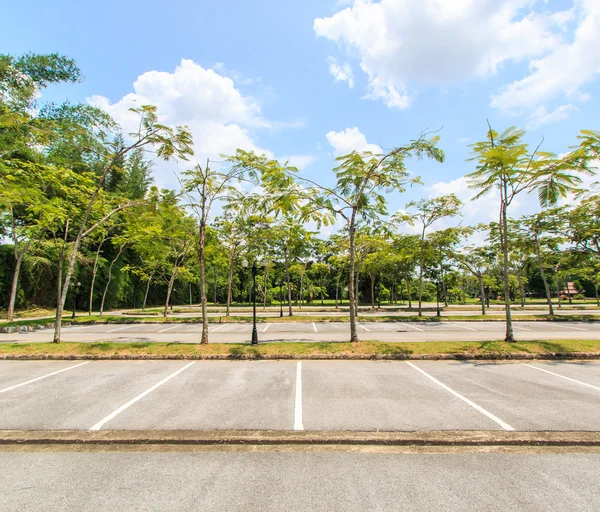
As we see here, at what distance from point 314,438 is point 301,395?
2033 millimetres

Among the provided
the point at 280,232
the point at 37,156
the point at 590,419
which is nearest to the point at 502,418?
the point at 590,419

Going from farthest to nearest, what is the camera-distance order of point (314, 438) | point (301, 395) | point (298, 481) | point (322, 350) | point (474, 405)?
point (322, 350), point (301, 395), point (474, 405), point (314, 438), point (298, 481)

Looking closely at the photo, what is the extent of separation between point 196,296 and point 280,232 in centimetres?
4118

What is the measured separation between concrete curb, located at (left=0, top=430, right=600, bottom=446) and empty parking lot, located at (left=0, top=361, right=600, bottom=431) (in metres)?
0.27

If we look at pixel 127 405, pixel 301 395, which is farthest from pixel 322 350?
pixel 127 405

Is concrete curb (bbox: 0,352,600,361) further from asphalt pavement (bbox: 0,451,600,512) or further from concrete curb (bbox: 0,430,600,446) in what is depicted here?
asphalt pavement (bbox: 0,451,600,512)

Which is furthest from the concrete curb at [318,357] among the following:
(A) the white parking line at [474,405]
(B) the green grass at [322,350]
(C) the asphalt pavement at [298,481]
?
(C) the asphalt pavement at [298,481]

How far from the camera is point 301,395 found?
272 inches

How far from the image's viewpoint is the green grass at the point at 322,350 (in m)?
10.3

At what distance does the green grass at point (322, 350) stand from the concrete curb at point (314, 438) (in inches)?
208

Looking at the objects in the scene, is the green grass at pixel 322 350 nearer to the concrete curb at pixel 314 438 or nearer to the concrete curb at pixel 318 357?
the concrete curb at pixel 318 357

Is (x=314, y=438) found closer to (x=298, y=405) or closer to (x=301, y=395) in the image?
(x=298, y=405)

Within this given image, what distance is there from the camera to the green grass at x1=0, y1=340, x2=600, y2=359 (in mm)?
10328

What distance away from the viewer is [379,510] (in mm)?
3342
